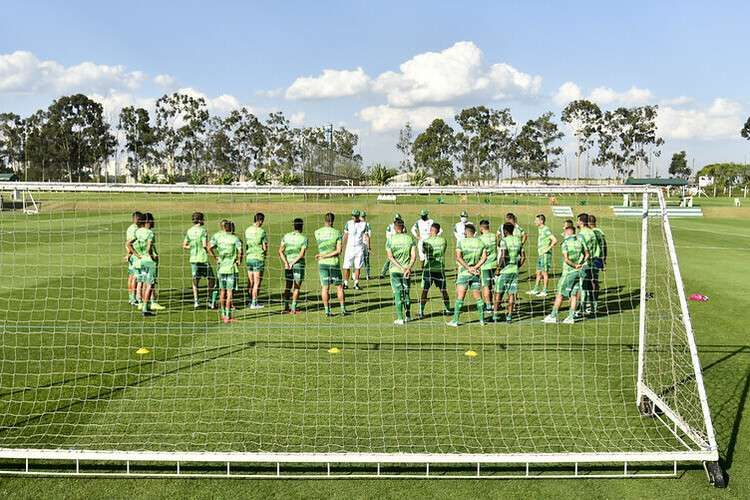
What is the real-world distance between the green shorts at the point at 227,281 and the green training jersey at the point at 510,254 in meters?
5.04

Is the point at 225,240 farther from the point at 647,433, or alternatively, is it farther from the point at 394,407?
the point at 647,433

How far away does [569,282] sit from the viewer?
38.8 feet

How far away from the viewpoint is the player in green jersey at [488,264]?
39.1 feet

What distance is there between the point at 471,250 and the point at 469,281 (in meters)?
0.55

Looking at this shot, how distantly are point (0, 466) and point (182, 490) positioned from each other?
1.87 metres

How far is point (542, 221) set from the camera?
47.9ft

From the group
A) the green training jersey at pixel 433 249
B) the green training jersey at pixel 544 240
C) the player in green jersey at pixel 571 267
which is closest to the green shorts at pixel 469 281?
the green training jersey at pixel 433 249

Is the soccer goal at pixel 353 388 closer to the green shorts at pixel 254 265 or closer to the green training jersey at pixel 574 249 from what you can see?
the green shorts at pixel 254 265

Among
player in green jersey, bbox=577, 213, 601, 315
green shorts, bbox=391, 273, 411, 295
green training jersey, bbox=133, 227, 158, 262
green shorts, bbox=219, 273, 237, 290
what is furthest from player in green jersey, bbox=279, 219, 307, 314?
player in green jersey, bbox=577, 213, 601, 315

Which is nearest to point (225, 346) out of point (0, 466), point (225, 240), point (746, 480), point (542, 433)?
point (225, 240)

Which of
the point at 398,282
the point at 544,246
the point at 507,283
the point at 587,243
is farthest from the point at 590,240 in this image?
the point at 398,282

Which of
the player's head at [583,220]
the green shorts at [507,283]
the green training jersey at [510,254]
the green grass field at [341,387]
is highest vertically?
the player's head at [583,220]

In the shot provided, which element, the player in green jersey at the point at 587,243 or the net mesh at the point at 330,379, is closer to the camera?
the net mesh at the point at 330,379

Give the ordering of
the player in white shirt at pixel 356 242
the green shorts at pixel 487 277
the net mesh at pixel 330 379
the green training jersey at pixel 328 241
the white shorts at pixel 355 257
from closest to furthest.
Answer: the net mesh at pixel 330 379, the green shorts at pixel 487 277, the green training jersey at pixel 328 241, the player in white shirt at pixel 356 242, the white shorts at pixel 355 257
